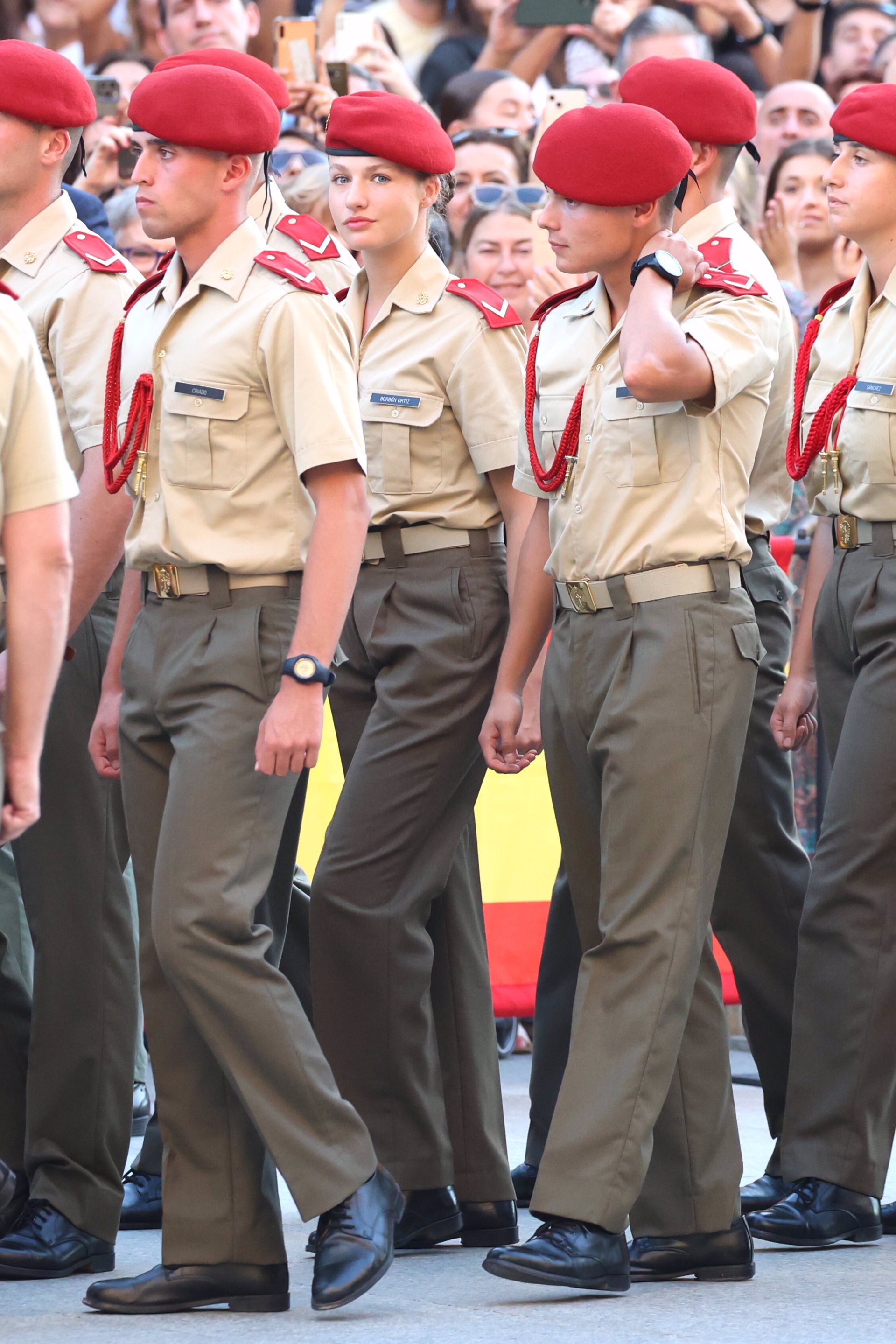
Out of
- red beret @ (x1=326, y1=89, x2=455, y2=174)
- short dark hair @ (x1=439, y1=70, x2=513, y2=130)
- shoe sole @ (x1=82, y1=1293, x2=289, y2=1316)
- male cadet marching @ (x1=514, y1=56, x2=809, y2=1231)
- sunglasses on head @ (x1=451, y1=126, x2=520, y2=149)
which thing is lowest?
shoe sole @ (x1=82, y1=1293, x2=289, y2=1316)

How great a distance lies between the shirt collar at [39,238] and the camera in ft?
13.7

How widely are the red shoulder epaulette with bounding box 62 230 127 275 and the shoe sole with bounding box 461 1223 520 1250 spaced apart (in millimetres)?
2087

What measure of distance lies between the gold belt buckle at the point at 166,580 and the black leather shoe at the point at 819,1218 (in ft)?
5.73

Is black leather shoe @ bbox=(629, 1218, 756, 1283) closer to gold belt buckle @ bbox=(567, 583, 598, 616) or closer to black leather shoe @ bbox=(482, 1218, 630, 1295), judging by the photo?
black leather shoe @ bbox=(482, 1218, 630, 1295)

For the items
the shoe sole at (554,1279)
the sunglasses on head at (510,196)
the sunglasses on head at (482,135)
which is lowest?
the shoe sole at (554,1279)

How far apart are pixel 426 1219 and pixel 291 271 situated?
192 cm

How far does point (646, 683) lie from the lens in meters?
3.77

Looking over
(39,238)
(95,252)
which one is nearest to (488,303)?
(95,252)

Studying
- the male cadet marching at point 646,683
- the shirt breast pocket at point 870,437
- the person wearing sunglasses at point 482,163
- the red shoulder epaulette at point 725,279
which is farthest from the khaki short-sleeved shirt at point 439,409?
the person wearing sunglasses at point 482,163

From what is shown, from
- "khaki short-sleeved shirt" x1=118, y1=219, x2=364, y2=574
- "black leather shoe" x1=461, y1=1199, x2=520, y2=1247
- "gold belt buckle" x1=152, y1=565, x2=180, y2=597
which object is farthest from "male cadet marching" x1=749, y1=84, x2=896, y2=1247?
"gold belt buckle" x1=152, y1=565, x2=180, y2=597

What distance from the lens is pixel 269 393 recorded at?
369cm

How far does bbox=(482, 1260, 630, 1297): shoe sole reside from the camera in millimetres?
3656

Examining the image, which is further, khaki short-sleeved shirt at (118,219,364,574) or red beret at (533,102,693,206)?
red beret at (533,102,693,206)

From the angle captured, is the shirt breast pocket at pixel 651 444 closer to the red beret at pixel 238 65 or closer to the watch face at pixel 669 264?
the watch face at pixel 669 264
